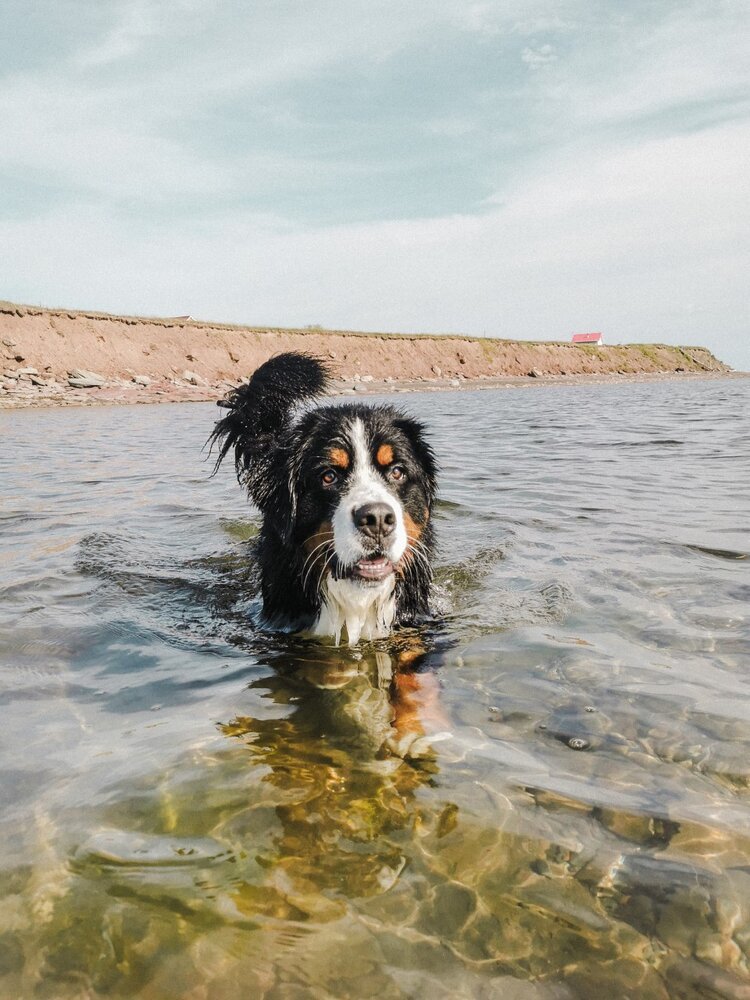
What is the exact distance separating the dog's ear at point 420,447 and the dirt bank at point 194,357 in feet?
70.1

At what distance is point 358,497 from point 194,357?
144ft

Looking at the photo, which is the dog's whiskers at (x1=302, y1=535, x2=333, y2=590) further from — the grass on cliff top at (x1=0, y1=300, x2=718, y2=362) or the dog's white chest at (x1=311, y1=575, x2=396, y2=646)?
the grass on cliff top at (x1=0, y1=300, x2=718, y2=362)

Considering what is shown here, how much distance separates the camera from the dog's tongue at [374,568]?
4172mm

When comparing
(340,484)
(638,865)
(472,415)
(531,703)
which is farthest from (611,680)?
(472,415)

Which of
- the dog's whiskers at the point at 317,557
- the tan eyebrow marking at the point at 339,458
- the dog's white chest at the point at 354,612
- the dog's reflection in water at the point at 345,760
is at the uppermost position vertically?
the tan eyebrow marking at the point at 339,458

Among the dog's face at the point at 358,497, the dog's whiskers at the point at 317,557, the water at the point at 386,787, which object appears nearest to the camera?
the water at the point at 386,787

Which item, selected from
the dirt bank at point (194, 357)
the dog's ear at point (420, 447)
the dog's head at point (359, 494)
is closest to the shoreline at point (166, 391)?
the dirt bank at point (194, 357)

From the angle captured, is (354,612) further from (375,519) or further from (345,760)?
(345,760)

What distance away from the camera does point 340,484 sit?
4.46 meters

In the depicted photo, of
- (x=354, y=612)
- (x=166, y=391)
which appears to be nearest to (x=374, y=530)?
(x=354, y=612)

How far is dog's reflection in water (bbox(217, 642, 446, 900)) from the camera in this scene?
7.85 feet

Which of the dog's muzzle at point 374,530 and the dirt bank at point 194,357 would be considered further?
the dirt bank at point 194,357

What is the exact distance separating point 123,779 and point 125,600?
9.20 feet

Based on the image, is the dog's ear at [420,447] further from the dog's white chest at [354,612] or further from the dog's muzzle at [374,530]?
the dog's muzzle at [374,530]
